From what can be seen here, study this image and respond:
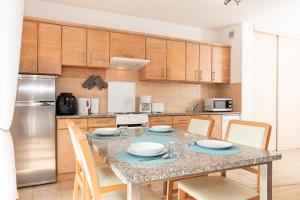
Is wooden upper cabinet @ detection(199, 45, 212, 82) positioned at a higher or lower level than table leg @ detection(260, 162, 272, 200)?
higher

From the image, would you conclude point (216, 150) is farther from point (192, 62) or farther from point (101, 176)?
point (192, 62)

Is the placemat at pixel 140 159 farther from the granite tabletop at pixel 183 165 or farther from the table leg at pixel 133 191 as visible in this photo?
the table leg at pixel 133 191

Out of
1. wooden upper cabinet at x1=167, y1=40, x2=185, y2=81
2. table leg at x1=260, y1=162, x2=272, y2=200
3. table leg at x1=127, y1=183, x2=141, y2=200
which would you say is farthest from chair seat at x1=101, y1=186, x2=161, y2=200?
wooden upper cabinet at x1=167, y1=40, x2=185, y2=81

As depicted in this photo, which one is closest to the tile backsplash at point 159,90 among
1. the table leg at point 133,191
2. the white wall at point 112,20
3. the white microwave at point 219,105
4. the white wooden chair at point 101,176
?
the white microwave at point 219,105

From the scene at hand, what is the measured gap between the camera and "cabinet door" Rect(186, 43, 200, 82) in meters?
4.02

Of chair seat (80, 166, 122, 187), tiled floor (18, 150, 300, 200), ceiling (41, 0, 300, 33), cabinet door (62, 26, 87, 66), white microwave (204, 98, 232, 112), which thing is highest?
ceiling (41, 0, 300, 33)

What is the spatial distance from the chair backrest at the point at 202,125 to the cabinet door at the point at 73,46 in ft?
6.12

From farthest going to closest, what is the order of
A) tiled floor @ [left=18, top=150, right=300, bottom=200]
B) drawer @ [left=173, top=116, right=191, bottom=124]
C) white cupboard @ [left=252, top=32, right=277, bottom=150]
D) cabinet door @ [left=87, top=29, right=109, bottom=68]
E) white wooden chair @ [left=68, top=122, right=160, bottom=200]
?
white cupboard @ [left=252, top=32, right=277, bottom=150], drawer @ [left=173, top=116, right=191, bottom=124], cabinet door @ [left=87, top=29, right=109, bottom=68], tiled floor @ [left=18, top=150, right=300, bottom=200], white wooden chair @ [left=68, top=122, right=160, bottom=200]

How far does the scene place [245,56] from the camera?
4164mm

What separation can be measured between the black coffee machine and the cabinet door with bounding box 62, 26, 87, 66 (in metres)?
0.47

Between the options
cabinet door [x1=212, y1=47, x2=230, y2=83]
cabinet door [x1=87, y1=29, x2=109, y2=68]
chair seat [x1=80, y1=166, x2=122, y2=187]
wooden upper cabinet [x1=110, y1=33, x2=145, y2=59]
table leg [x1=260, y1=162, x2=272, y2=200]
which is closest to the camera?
table leg [x1=260, y1=162, x2=272, y2=200]

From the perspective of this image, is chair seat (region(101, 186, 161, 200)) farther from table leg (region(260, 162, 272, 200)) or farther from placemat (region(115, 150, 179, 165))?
table leg (region(260, 162, 272, 200))

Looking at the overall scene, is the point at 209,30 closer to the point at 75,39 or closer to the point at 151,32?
the point at 151,32

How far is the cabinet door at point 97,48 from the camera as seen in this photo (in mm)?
3248
